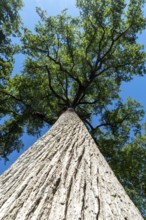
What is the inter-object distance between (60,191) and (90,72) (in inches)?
524

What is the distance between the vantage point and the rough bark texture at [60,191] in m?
1.82

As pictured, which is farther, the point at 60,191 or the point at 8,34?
the point at 8,34

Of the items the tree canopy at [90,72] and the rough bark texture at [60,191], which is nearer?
the rough bark texture at [60,191]

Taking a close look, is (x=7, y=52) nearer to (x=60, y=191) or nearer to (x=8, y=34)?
(x=8, y=34)

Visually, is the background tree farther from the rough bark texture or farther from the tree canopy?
the rough bark texture

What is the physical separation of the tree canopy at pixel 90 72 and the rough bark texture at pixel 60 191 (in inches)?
442

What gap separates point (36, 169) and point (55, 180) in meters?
0.45

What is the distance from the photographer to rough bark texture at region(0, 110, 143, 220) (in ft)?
5.98

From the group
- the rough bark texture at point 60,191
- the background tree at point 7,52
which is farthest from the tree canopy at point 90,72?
the rough bark texture at point 60,191

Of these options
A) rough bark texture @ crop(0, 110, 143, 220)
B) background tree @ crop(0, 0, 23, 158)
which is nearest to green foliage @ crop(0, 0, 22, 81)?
background tree @ crop(0, 0, 23, 158)

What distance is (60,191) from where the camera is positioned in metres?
2.22

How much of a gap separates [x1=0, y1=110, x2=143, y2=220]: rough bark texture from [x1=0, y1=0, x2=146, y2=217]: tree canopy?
442 inches

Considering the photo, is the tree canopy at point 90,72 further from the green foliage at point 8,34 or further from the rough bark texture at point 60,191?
the rough bark texture at point 60,191

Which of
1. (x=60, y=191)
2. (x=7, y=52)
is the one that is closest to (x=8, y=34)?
(x=7, y=52)
